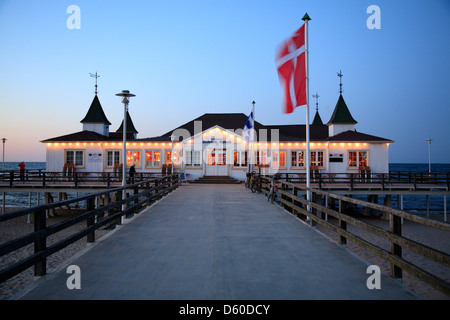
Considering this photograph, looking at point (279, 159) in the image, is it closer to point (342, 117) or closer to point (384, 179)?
point (342, 117)

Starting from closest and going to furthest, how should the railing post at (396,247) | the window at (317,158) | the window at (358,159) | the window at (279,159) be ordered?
the railing post at (396,247) → the window at (358,159) → the window at (317,158) → the window at (279,159)

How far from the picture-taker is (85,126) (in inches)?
1287

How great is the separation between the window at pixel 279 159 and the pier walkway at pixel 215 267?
19.2 meters

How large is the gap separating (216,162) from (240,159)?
86.4 inches

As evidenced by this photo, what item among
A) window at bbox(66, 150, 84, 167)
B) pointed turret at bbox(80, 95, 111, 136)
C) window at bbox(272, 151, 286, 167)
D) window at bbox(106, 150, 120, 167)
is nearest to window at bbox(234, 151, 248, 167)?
window at bbox(272, 151, 286, 167)

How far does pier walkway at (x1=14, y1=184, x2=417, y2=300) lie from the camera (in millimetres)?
3768

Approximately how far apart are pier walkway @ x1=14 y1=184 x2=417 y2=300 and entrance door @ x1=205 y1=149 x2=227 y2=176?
19294mm

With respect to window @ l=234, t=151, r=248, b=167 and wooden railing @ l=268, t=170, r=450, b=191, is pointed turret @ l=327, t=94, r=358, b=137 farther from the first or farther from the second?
window @ l=234, t=151, r=248, b=167

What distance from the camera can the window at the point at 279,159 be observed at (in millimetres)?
26828

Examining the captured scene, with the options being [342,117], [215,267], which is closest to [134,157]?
[342,117]

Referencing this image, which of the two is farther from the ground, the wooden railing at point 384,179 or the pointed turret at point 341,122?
the pointed turret at point 341,122

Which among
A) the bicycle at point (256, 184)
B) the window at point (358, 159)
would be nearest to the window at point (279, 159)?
the window at point (358, 159)

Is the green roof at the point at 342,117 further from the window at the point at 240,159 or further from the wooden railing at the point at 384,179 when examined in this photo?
the window at the point at 240,159
